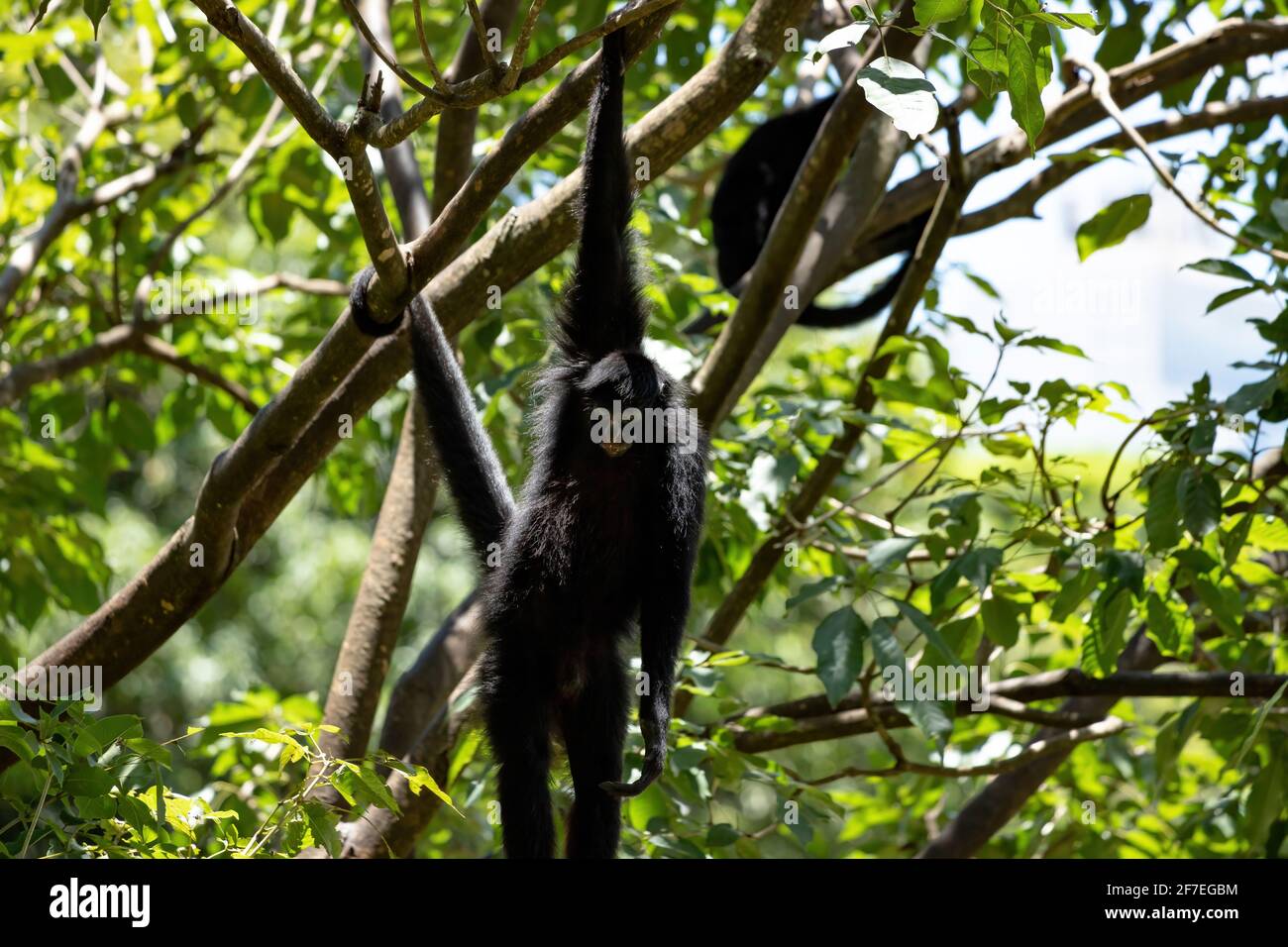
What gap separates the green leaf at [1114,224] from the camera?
15.8ft

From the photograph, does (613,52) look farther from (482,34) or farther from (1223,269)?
(1223,269)

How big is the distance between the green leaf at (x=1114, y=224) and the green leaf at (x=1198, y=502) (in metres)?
1.12

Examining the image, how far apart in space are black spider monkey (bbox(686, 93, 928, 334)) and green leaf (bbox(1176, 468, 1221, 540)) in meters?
3.09

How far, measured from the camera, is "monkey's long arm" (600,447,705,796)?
383cm

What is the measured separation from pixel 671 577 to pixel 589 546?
28 centimetres

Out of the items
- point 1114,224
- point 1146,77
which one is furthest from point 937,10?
point 1146,77

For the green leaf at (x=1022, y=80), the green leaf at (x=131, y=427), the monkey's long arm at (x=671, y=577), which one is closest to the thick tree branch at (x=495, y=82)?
the green leaf at (x=1022, y=80)

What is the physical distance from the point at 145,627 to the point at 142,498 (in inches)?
705

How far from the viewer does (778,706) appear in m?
5.18

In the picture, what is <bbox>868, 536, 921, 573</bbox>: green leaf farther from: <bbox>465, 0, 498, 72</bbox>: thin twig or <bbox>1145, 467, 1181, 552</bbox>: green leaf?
<bbox>465, 0, 498, 72</bbox>: thin twig

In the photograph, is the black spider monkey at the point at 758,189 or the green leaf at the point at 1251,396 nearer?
the green leaf at the point at 1251,396

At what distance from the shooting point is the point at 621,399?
3.77 meters

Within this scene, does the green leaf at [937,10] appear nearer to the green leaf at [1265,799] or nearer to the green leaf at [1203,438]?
the green leaf at [1203,438]

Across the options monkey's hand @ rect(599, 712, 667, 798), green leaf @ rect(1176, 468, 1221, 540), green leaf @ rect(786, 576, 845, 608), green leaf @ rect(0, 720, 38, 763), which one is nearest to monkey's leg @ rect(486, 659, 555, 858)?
monkey's hand @ rect(599, 712, 667, 798)
